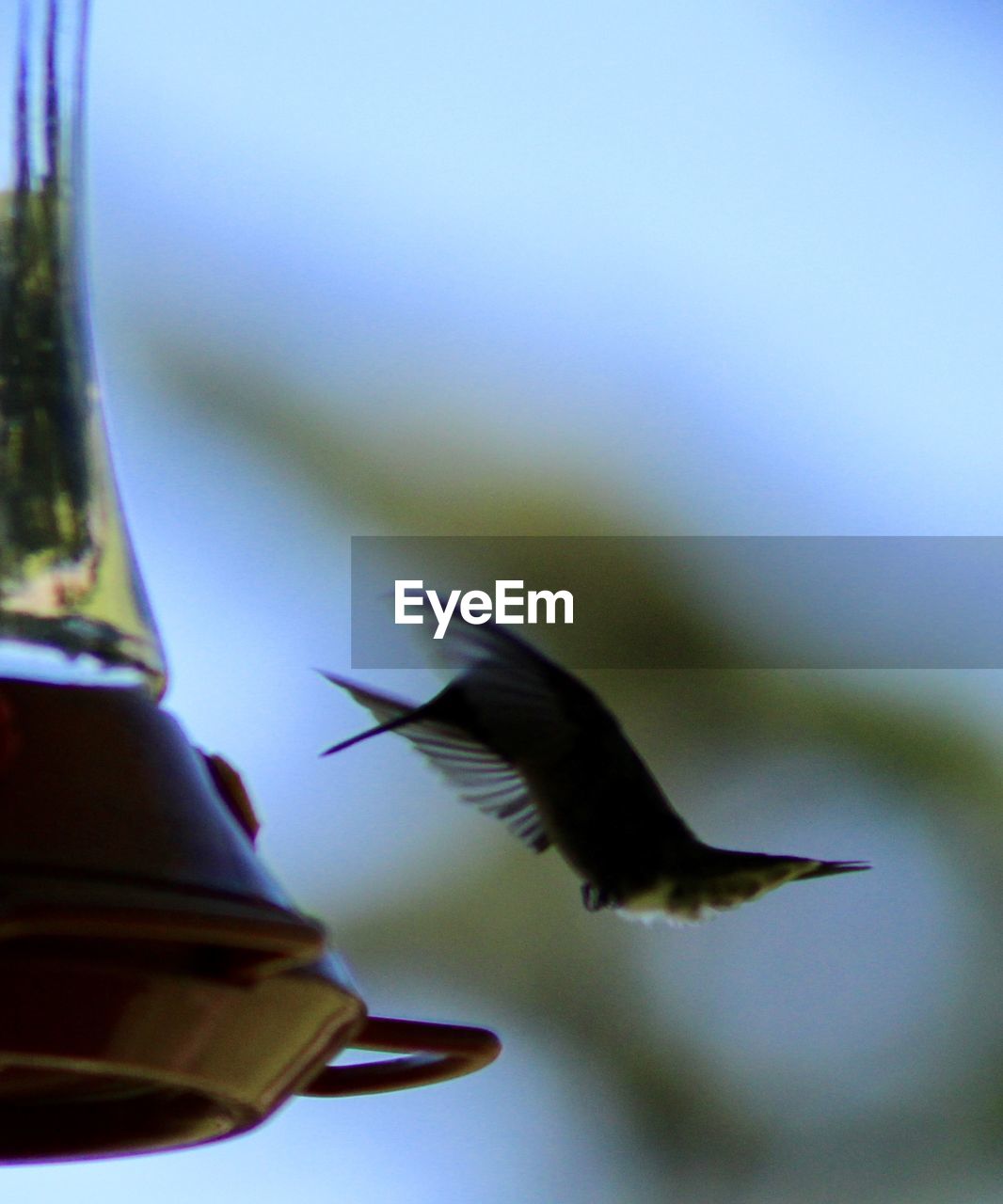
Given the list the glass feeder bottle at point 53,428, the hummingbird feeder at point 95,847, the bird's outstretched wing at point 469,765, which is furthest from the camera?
the bird's outstretched wing at point 469,765

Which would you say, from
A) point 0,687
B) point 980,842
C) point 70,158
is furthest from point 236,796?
point 980,842

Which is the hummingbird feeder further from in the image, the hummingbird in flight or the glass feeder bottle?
the hummingbird in flight

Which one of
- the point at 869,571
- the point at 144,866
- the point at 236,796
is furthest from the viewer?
the point at 869,571

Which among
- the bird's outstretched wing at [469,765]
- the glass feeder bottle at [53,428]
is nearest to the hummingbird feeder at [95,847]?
the glass feeder bottle at [53,428]

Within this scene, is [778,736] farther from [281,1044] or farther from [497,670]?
[281,1044]

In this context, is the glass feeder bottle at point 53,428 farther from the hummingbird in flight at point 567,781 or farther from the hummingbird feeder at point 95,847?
the hummingbird in flight at point 567,781

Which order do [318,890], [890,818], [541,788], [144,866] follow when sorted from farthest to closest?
[890,818], [318,890], [541,788], [144,866]

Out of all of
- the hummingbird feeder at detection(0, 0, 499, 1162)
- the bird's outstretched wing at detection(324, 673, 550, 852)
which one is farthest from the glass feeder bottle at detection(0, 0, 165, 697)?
the bird's outstretched wing at detection(324, 673, 550, 852)

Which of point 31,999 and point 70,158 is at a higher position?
point 70,158
